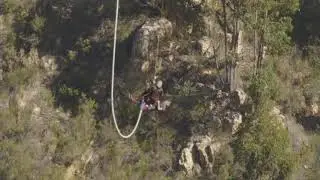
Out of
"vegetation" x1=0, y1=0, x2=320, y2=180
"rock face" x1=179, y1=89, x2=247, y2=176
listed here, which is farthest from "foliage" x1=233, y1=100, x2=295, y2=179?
"rock face" x1=179, y1=89, x2=247, y2=176

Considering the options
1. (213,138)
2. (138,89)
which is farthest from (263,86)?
(138,89)

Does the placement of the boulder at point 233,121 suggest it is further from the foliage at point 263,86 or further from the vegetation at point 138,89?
the foliage at point 263,86

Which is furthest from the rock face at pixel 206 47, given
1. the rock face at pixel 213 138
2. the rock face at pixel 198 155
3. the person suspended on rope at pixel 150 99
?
the rock face at pixel 198 155

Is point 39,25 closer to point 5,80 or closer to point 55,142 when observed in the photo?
point 5,80

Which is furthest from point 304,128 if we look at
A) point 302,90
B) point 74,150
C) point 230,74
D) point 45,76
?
point 45,76

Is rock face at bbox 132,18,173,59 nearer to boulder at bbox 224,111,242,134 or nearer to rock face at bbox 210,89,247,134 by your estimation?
rock face at bbox 210,89,247,134
